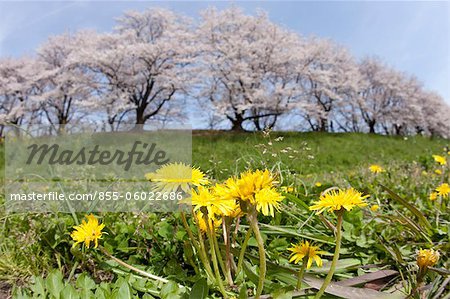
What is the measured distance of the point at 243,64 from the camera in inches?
669

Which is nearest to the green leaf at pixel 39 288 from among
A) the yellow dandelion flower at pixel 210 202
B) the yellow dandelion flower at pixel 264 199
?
the yellow dandelion flower at pixel 210 202

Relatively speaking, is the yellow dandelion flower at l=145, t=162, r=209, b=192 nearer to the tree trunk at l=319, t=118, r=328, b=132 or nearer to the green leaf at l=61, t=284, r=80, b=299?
the green leaf at l=61, t=284, r=80, b=299

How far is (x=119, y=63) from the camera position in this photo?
1747 centimetres

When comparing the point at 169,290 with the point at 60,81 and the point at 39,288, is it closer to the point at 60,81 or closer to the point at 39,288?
the point at 39,288

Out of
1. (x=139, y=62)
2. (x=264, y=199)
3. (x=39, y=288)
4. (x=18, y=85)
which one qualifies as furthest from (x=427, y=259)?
(x=18, y=85)

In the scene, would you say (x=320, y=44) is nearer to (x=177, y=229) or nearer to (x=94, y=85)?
(x=94, y=85)

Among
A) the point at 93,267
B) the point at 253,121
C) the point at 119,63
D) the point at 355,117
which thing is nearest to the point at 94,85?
the point at 119,63

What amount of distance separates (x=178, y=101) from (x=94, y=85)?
14.3 feet

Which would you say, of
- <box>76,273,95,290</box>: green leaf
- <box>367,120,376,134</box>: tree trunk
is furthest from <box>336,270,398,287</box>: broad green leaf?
A: <box>367,120,376,134</box>: tree trunk

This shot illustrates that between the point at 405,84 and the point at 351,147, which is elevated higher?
the point at 405,84

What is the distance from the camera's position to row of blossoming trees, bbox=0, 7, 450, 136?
17.5 meters

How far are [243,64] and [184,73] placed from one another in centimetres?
307

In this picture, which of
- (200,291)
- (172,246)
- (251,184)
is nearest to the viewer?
(251,184)

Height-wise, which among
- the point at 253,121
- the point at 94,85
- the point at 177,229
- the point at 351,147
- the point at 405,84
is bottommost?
the point at 177,229
